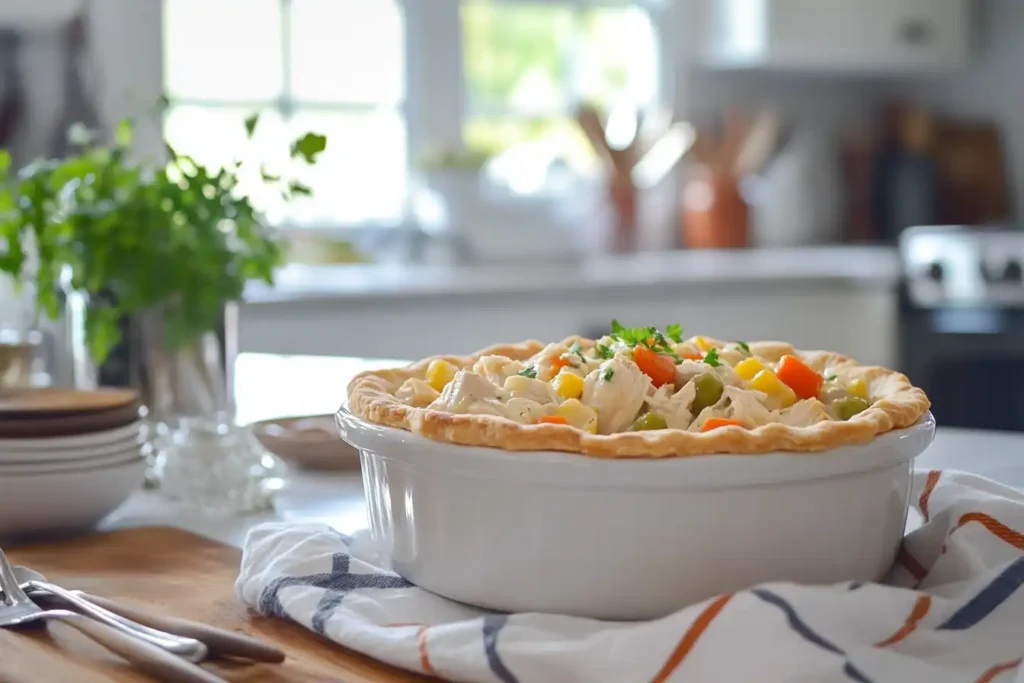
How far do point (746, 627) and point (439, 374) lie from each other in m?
0.47

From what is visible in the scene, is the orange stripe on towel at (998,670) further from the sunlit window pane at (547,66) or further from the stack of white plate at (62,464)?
the sunlit window pane at (547,66)

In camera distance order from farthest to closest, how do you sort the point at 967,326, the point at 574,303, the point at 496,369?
the point at 967,326
the point at 574,303
the point at 496,369

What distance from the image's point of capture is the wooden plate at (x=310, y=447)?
167 centimetres

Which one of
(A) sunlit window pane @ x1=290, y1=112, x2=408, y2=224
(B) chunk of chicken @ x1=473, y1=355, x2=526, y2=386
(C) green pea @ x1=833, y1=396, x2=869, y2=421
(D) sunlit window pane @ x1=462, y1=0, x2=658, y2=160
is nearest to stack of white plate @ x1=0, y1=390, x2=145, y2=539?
(B) chunk of chicken @ x1=473, y1=355, x2=526, y2=386

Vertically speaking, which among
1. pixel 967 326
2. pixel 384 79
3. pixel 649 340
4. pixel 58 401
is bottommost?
pixel 967 326

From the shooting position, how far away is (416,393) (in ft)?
3.95

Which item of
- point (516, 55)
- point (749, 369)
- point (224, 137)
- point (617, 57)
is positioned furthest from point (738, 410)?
point (617, 57)

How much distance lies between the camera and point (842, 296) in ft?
14.3

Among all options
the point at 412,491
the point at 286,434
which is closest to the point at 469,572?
the point at 412,491

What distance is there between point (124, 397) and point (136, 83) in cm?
228

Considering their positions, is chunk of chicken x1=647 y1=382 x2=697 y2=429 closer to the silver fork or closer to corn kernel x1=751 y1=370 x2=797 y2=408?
corn kernel x1=751 y1=370 x2=797 y2=408

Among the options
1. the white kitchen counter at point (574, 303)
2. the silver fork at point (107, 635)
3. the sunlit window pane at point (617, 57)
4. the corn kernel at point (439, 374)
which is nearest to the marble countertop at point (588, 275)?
the white kitchen counter at point (574, 303)

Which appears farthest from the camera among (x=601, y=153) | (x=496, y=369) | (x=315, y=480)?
(x=601, y=153)

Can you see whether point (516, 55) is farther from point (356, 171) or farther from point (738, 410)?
point (738, 410)
